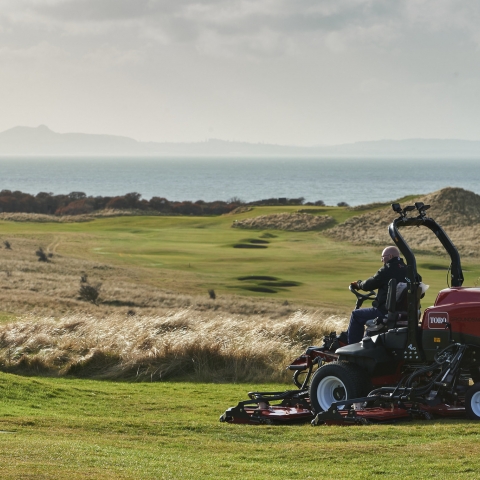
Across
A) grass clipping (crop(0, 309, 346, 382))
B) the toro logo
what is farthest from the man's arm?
grass clipping (crop(0, 309, 346, 382))

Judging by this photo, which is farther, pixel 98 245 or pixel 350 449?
pixel 98 245

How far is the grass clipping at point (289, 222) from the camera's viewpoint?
2606 inches

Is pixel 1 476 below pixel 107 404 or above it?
above

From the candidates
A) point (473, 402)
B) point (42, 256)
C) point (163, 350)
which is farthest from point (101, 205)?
point (473, 402)

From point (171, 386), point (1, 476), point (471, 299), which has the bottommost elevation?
point (171, 386)

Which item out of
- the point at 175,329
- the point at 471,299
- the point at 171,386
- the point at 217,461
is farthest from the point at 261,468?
the point at 175,329

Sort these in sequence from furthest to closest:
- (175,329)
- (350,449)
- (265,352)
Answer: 1. (175,329)
2. (265,352)
3. (350,449)

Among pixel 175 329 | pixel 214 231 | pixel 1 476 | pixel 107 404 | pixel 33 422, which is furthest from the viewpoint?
pixel 214 231

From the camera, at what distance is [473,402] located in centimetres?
920

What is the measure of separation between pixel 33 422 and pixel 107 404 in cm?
273

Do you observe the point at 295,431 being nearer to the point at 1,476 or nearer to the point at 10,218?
the point at 1,476

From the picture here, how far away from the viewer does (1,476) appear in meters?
6.41

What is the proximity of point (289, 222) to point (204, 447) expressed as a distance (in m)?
58.8

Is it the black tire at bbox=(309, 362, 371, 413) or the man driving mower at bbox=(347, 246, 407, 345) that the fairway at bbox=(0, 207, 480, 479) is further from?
the man driving mower at bbox=(347, 246, 407, 345)
